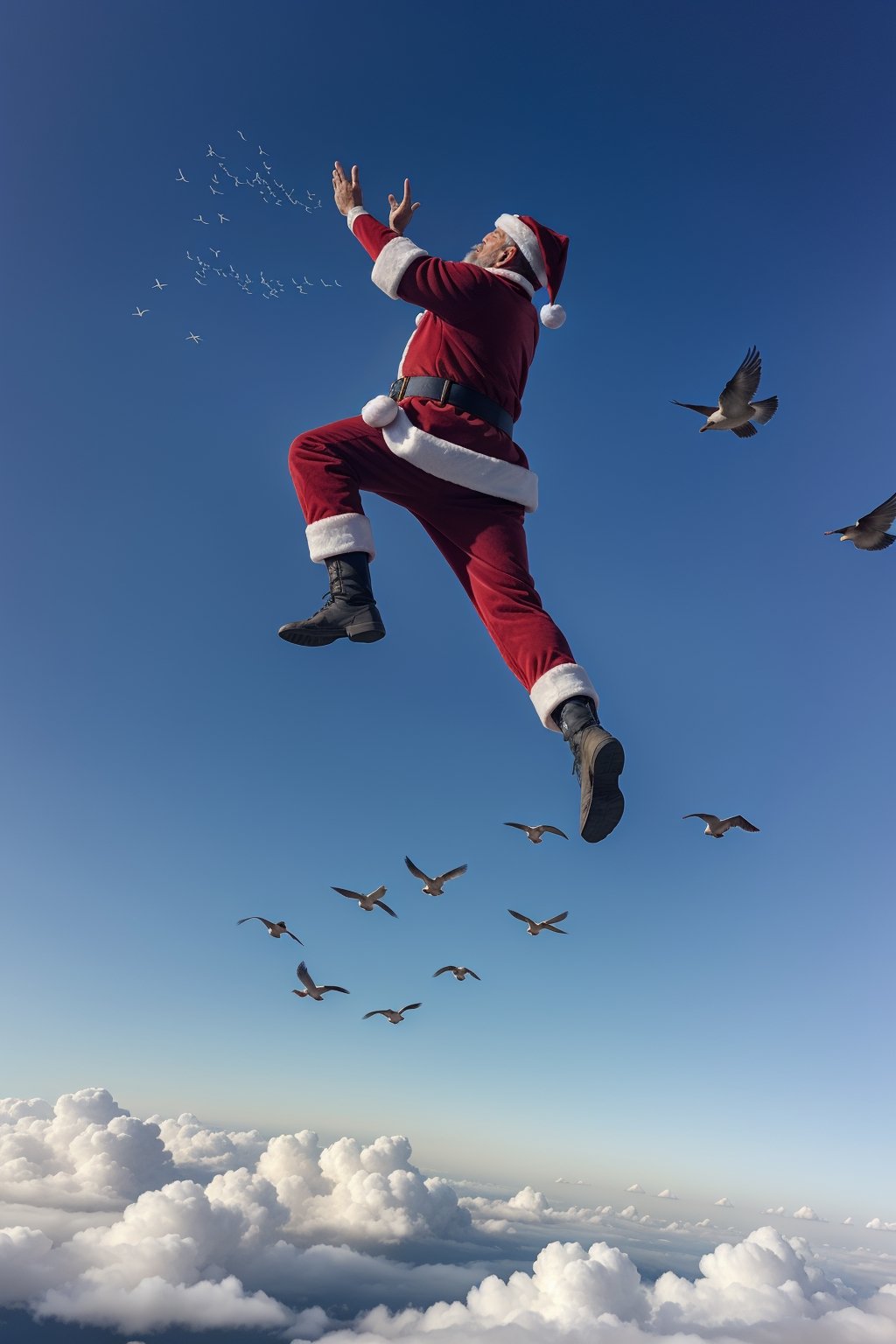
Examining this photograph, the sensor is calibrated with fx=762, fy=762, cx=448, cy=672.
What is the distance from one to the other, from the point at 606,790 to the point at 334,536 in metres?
2.28

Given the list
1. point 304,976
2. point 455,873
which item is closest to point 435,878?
point 455,873

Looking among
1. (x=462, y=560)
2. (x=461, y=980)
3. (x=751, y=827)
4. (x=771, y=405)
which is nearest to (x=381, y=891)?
(x=461, y=980)

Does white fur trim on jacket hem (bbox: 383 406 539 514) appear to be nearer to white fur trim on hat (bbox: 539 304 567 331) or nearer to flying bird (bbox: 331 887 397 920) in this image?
white fur trim on hat (bbox: 539 304 567 331)

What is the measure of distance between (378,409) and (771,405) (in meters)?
8.21

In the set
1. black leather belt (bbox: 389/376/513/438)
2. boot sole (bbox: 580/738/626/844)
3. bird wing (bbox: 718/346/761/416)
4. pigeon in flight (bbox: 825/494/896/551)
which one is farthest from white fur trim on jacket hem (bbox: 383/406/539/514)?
pigeon in flight (bbox: 825/494/896/551)

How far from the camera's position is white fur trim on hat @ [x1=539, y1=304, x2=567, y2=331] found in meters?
5.73

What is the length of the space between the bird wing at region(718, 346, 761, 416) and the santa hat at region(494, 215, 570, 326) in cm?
572

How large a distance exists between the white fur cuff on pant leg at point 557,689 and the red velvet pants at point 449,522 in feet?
0.05

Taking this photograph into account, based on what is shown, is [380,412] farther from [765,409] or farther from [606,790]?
[765,409]

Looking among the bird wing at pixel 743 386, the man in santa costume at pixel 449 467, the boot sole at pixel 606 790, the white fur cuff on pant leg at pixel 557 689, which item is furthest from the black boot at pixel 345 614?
the bird wing at pixel 743 386

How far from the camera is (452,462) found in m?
4.93

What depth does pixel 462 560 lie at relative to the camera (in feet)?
17.4

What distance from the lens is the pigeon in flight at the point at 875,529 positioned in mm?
12258

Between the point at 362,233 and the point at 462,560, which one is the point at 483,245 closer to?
the point at 362,233
